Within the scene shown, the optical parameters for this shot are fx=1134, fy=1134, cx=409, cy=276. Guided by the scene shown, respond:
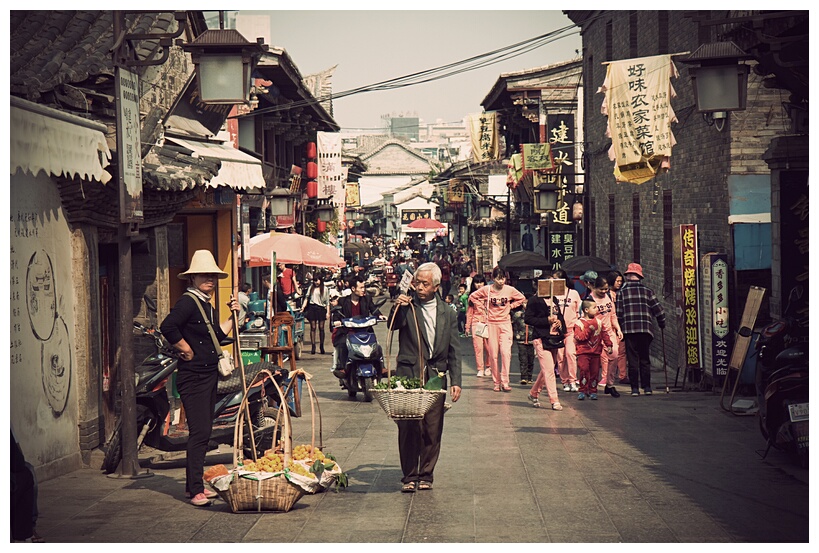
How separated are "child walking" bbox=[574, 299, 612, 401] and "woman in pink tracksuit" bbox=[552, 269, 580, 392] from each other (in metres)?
0.31

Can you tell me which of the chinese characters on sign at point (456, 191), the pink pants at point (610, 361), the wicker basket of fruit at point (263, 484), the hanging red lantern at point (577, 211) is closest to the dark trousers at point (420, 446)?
the wicker basket of fruit at point (263, 484)

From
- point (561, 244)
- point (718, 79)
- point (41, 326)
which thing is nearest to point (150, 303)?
point (41, 326)

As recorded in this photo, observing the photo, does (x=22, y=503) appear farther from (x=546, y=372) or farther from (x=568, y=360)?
(x=568, y=360)

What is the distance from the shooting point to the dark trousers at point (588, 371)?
15352mm

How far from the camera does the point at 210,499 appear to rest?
8.58 m

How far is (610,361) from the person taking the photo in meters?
16.0

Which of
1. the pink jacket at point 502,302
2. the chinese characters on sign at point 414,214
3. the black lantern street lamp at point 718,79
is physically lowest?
the pink jacket at point 502,302

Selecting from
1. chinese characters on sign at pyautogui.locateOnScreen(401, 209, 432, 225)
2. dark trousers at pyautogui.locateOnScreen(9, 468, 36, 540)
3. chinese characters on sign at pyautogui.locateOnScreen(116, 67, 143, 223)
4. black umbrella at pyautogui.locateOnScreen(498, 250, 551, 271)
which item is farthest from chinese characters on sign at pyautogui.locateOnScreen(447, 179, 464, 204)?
dark trousers at pyautogui.locateOnScreen(9, 468, 36, 540)

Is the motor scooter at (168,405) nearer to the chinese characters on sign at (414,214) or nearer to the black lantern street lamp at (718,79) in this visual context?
the black lantern street lamp at (718,79)

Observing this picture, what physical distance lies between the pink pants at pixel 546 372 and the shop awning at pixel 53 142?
22.9ft

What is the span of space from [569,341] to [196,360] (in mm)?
8246

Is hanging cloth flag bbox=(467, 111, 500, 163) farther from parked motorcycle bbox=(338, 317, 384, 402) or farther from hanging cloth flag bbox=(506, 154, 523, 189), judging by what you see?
parked motorcycle bbox=(338, 317, 384, 402)

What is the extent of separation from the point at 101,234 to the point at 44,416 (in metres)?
2.44
